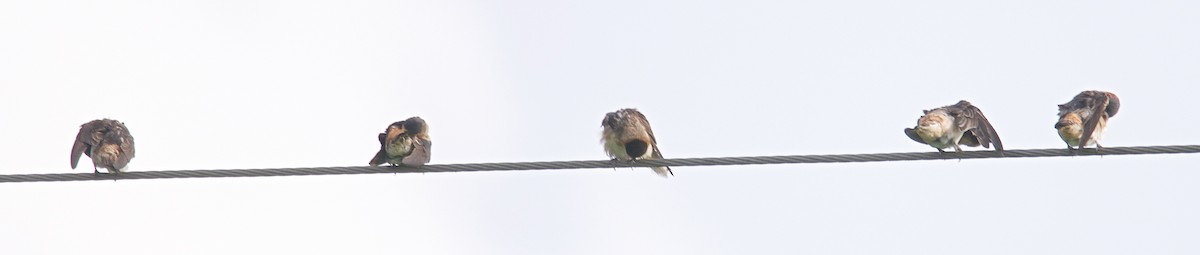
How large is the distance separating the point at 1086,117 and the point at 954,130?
125 cm

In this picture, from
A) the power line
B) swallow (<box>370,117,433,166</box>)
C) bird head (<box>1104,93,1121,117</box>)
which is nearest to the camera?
the power line

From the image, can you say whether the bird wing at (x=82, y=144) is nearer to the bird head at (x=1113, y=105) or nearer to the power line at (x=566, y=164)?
the power line at (x=566, y=164)

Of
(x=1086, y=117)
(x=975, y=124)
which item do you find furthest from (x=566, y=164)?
(x=1086, y=117)

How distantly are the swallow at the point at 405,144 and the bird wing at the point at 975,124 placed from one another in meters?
4.64

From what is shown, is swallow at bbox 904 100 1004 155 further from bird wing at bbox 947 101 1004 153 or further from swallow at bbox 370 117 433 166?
swallow at bbox 370 117 433 166

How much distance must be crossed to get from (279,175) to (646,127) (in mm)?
5336

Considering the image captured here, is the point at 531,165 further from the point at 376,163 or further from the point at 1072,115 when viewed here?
the point at 1072,115

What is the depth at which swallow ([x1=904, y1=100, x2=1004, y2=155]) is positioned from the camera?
16891 mm

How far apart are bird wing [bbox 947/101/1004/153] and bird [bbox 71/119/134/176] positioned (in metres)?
7.37

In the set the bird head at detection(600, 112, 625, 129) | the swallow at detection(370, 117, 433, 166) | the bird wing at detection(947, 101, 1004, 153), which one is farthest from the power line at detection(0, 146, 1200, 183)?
the bird head at detection(600, 112, 625, 129)

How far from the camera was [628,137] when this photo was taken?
17781 mm

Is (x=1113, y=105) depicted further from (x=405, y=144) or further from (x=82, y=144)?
(x=82, y=144)

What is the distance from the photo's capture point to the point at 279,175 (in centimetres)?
1365

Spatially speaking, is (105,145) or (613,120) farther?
(613,120)
